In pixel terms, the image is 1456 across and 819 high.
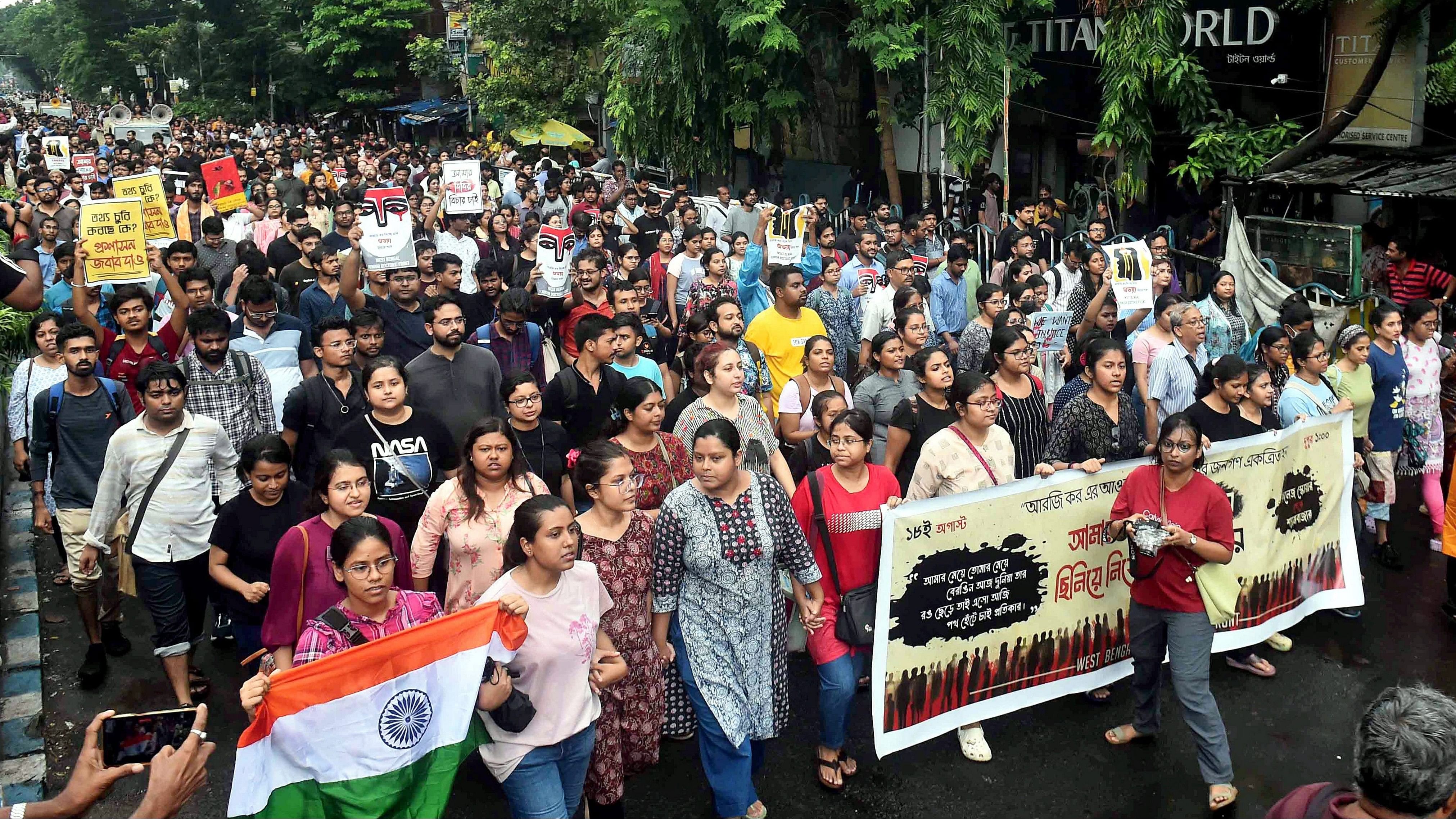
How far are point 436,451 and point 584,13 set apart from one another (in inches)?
990

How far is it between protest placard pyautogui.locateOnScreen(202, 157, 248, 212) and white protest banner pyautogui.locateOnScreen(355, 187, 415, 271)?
Result: 5112 mm

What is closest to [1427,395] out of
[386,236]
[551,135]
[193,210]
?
[386,236]

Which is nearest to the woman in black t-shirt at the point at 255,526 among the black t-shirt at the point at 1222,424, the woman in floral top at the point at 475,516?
the woman in floral top at the point at 475,516

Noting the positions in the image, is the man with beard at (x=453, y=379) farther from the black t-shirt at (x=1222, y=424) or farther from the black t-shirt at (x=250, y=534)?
the black t-shirt at (x=1222, y=424)

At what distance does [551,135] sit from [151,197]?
20032 millimetres

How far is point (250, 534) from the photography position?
5.36m

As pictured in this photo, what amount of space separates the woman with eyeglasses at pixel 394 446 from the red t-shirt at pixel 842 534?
68.2 inches

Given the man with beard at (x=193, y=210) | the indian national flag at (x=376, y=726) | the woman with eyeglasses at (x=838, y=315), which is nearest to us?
the indian national flag at (x=376, y=726)

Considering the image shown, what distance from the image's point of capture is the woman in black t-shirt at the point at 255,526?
17.4 feet

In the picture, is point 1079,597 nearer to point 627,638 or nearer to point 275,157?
point 627,638

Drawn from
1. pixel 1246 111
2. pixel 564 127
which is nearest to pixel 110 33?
pixel 564 127

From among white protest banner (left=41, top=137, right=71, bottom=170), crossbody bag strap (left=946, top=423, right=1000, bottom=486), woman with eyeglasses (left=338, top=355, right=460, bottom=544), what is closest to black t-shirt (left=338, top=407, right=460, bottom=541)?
woman with eyeglasses (left=338, top=355, right=460, bottom=544)

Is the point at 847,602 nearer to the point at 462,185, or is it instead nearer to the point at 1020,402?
the point at 1020,402

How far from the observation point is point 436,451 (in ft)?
18.9
